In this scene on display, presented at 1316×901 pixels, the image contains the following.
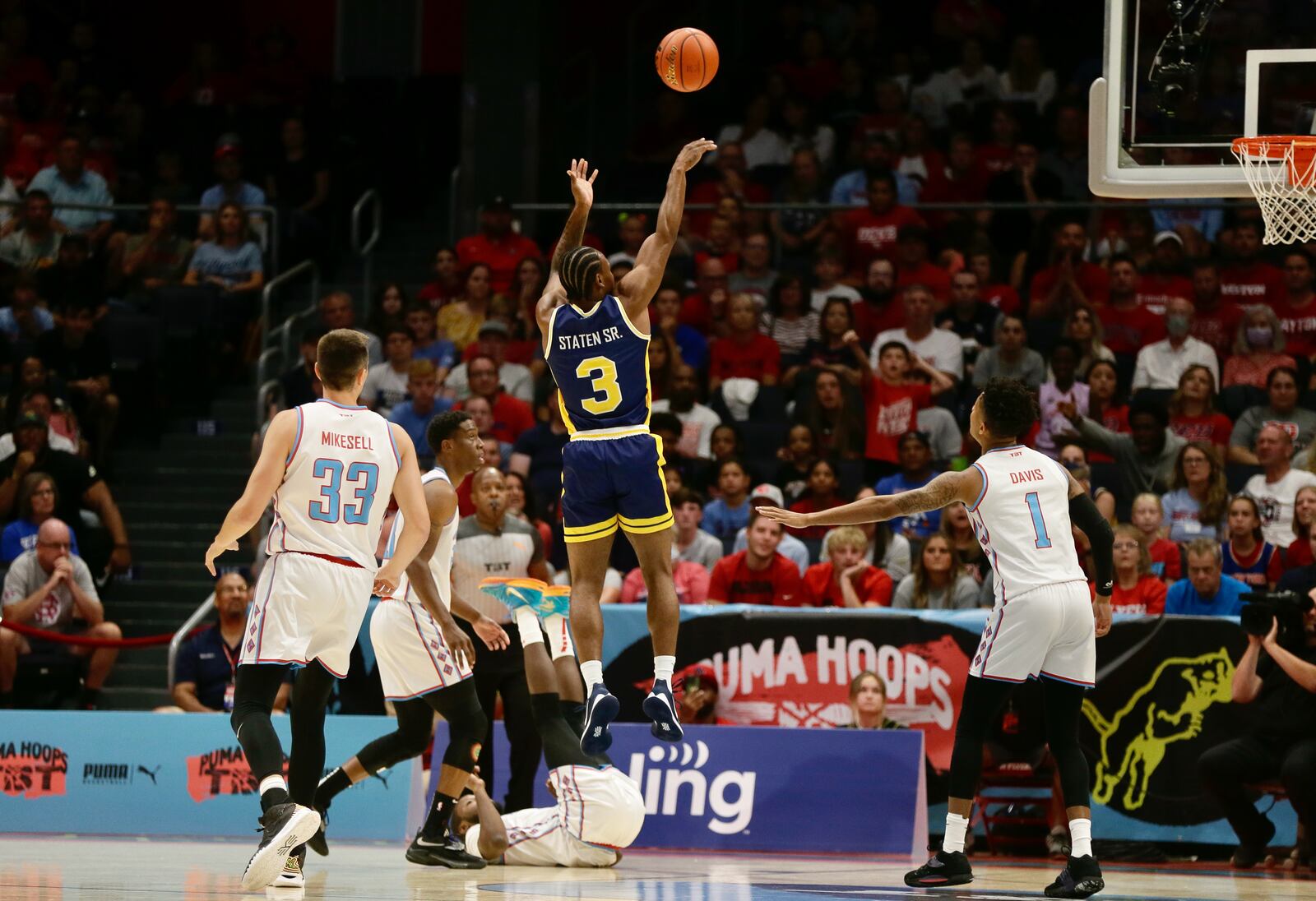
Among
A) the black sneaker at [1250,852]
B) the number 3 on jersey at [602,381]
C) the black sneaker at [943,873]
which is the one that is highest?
Answer: the number 3 on jersey at [602,381]

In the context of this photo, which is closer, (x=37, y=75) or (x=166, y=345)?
(x=166, y=345)

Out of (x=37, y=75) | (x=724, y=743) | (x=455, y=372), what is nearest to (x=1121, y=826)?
(x=724, y=743)

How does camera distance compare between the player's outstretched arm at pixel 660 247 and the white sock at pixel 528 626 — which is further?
the white sock at pixel 528 626

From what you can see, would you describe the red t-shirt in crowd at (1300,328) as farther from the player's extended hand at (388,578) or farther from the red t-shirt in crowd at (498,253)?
the player's extended hand at (388,578)

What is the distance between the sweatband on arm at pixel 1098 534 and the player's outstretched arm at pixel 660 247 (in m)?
2.33

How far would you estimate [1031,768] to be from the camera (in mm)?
11641

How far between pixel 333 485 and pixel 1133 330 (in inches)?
367

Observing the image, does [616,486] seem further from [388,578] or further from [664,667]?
[388,578]

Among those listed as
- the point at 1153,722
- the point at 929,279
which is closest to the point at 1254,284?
the point at 929,279

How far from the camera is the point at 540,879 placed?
924cm

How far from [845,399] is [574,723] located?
17.9 feet

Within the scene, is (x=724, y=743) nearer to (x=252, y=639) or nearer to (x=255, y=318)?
(x=252, y=639)

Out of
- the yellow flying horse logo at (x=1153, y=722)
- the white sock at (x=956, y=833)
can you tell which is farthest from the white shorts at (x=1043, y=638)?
the yellow flying horse logo at (x=1153, y=722)

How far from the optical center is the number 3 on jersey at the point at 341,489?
8.38 meters
